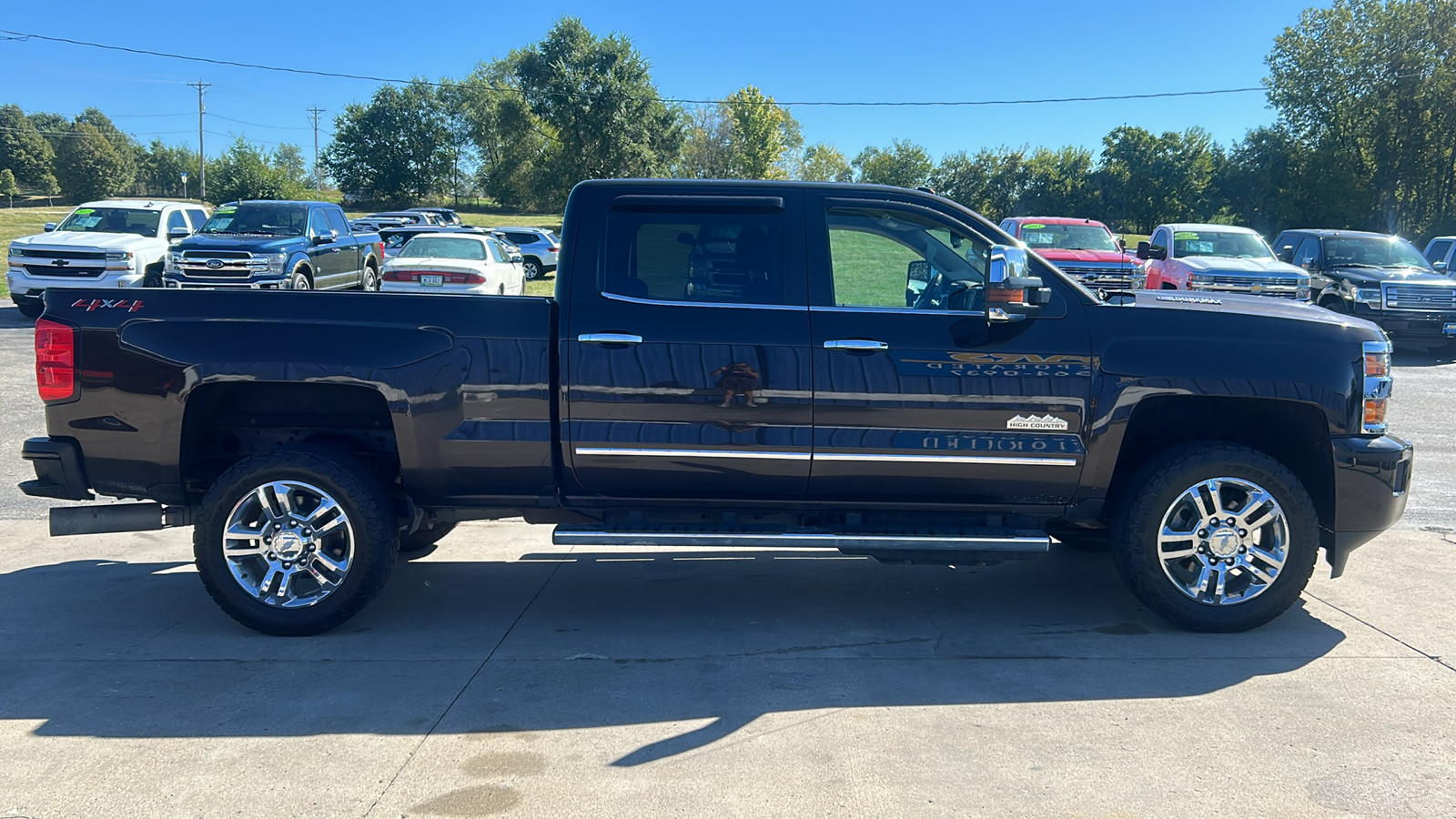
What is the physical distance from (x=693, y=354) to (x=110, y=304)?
262 centimetres

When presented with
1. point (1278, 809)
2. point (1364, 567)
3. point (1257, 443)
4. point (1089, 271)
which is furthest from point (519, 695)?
point (1089, 271)

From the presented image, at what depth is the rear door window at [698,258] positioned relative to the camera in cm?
486

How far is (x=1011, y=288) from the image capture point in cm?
452

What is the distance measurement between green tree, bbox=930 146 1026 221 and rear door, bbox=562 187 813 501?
59.3 meters

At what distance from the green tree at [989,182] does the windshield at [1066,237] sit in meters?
43.3

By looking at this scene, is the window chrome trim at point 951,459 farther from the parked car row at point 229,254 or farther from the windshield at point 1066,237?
the windshield at point 1066,237

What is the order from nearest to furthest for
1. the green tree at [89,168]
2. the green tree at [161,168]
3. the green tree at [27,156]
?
the green tree at [89,168] → the green tree at [27,156] → the green tree at [161,168]

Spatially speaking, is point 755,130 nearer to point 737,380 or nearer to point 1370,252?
point 1370,252

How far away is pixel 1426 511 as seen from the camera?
294 inches

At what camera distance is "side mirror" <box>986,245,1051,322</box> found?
175 inches

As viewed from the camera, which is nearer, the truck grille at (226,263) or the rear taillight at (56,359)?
the rear taillight at (56,359)

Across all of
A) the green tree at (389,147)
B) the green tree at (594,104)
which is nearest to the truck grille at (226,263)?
the green tree at (594,104)

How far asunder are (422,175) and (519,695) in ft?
260

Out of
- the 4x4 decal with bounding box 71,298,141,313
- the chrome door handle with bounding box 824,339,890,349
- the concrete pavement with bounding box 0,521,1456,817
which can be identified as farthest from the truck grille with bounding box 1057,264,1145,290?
the 4x4 decal with bounding box 71,298,141,313
